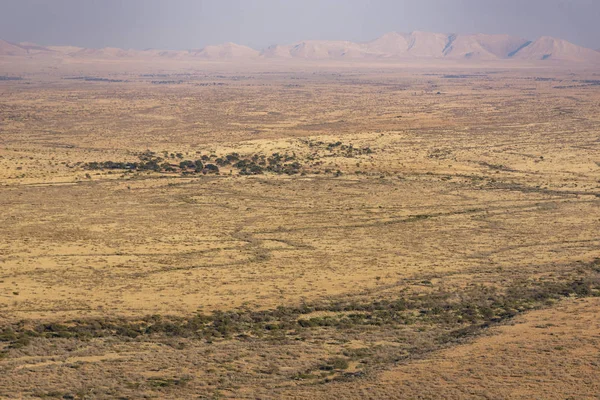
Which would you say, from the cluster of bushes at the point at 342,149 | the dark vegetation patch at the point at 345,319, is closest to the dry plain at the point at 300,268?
the dark vegetation patch at the point at 345,319

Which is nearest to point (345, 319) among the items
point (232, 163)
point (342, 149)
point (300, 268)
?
point (300, 268)

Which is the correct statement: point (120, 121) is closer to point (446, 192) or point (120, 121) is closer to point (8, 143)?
point (8, 143)

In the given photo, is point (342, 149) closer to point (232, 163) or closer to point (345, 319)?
point (232, 163)

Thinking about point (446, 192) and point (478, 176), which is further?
point (478, 176)

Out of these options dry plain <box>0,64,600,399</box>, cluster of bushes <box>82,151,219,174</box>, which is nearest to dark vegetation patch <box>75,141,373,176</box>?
cluster of bushes <box>82,151,219,174</box>

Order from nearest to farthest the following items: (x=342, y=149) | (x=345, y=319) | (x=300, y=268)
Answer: (x=345, y=319) < (x=300, y=268) < (x=342, y=149)

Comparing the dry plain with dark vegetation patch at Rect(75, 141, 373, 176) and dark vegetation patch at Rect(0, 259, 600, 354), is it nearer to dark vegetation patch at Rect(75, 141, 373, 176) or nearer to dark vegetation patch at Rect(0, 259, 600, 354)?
dark vegetation patch at Rect(0, 259, 600, 354)

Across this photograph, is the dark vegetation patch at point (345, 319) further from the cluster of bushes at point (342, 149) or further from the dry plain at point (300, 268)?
the cluster of bushes at point (342, 149)

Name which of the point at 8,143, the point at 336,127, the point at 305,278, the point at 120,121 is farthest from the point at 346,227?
the point at 120,121

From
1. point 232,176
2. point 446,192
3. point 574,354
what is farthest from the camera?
point 232,176
